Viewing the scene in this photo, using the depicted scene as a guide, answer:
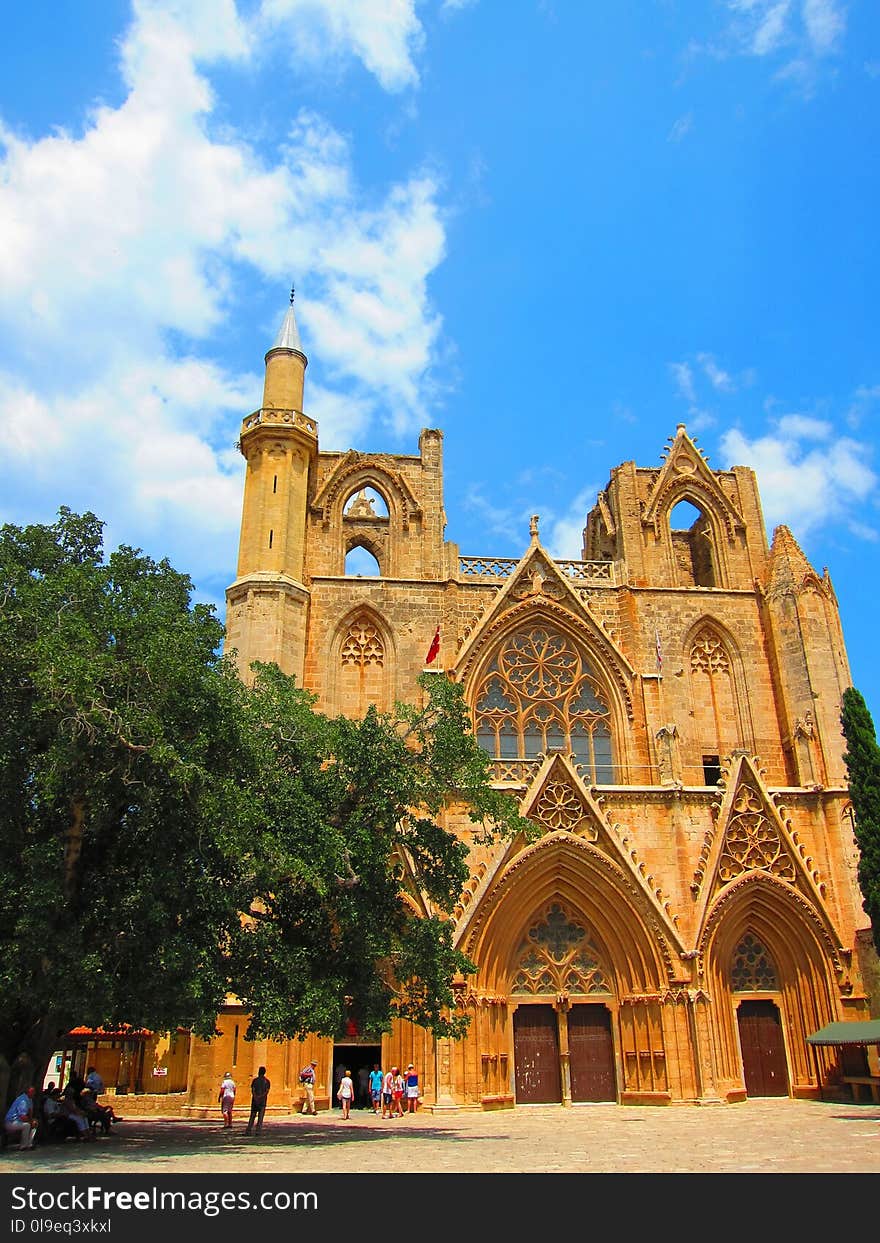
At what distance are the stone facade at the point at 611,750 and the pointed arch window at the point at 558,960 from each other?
0.05 meters

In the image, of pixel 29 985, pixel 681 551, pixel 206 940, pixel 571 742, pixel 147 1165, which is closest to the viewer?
pixel 147 1165

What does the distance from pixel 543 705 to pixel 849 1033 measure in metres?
10.3

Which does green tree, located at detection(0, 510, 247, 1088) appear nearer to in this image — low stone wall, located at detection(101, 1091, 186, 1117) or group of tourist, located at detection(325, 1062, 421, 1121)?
group of tourist, located at detection(325, 1062, 421, 1121)

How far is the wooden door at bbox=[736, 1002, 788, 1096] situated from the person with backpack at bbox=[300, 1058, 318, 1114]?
9.63 metres

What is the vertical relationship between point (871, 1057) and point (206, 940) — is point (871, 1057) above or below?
below

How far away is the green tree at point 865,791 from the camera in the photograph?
20.5m

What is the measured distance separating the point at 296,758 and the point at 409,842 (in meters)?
2.41

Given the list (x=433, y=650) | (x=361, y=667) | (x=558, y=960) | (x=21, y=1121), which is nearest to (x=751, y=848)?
(x=558, y=960)

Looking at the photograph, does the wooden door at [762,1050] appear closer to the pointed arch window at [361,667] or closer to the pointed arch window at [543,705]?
the pointed arch window at [543,705]

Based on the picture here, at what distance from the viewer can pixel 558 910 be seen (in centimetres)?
2314

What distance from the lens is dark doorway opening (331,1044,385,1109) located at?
22.2 metres

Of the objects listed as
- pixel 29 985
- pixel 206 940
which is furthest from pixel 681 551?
pixel 29 985

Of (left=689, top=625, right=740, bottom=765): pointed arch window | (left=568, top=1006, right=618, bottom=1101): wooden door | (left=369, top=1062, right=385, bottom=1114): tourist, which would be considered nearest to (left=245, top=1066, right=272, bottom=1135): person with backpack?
(left=369, top=1062, right=385, bottom=1114): tourist
